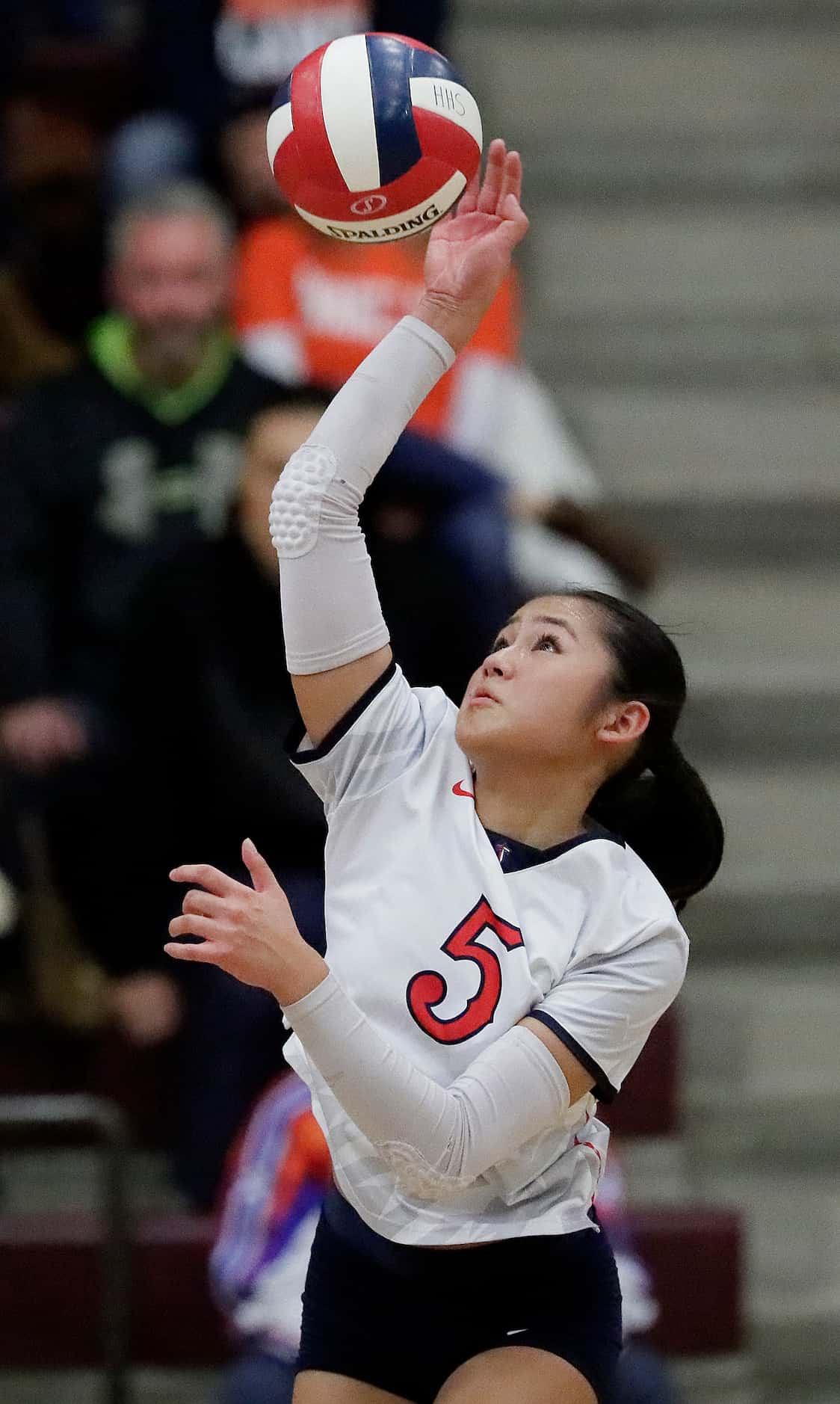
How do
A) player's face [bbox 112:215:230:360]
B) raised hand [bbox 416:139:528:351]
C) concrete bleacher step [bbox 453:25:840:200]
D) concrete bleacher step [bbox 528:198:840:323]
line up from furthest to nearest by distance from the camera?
concrete bleacher step [bbox 453:25:840:200]
concrete bleacher step [bbox 528:198:840:323]
player's face [bbox 112:215:230:360]
raised hand [bbox 416:139:528:351]

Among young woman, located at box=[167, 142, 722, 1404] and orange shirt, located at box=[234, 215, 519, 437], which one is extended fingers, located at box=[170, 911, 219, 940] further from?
orange shirt, located at box=[234, 215, 519, 437]

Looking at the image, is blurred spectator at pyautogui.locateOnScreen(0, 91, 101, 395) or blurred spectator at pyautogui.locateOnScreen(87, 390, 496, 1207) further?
blurred spectator at pyautogui.locateOnScreen(0, 91, 101, 395)

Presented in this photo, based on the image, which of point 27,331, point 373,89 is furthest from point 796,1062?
point 373,89

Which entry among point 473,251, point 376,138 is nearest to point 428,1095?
point 473,251

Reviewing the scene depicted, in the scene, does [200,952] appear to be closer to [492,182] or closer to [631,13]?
[492,182]

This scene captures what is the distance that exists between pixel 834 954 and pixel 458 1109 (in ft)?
9.50

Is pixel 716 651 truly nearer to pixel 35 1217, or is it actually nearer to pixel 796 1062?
pixel 796 1062

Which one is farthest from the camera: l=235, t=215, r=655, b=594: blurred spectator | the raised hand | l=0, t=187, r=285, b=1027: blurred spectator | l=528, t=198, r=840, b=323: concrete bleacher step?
l=528, t=198, r=840, b=323: concrete bleacher step

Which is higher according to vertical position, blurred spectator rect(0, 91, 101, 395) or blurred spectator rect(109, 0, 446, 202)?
blurred spectator rect(109, 0, 446, 202)

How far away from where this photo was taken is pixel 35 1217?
3955 mm

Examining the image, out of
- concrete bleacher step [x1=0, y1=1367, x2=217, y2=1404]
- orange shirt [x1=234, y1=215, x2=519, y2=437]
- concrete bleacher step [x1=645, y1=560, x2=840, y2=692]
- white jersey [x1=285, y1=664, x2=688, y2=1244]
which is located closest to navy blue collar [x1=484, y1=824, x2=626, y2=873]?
white jersey [x1=285, y1=664, x2=688, y2=1244]

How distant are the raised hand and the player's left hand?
2.06 feet

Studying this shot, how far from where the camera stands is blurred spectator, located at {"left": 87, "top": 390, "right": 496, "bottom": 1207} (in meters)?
3.84

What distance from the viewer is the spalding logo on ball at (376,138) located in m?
2.26
